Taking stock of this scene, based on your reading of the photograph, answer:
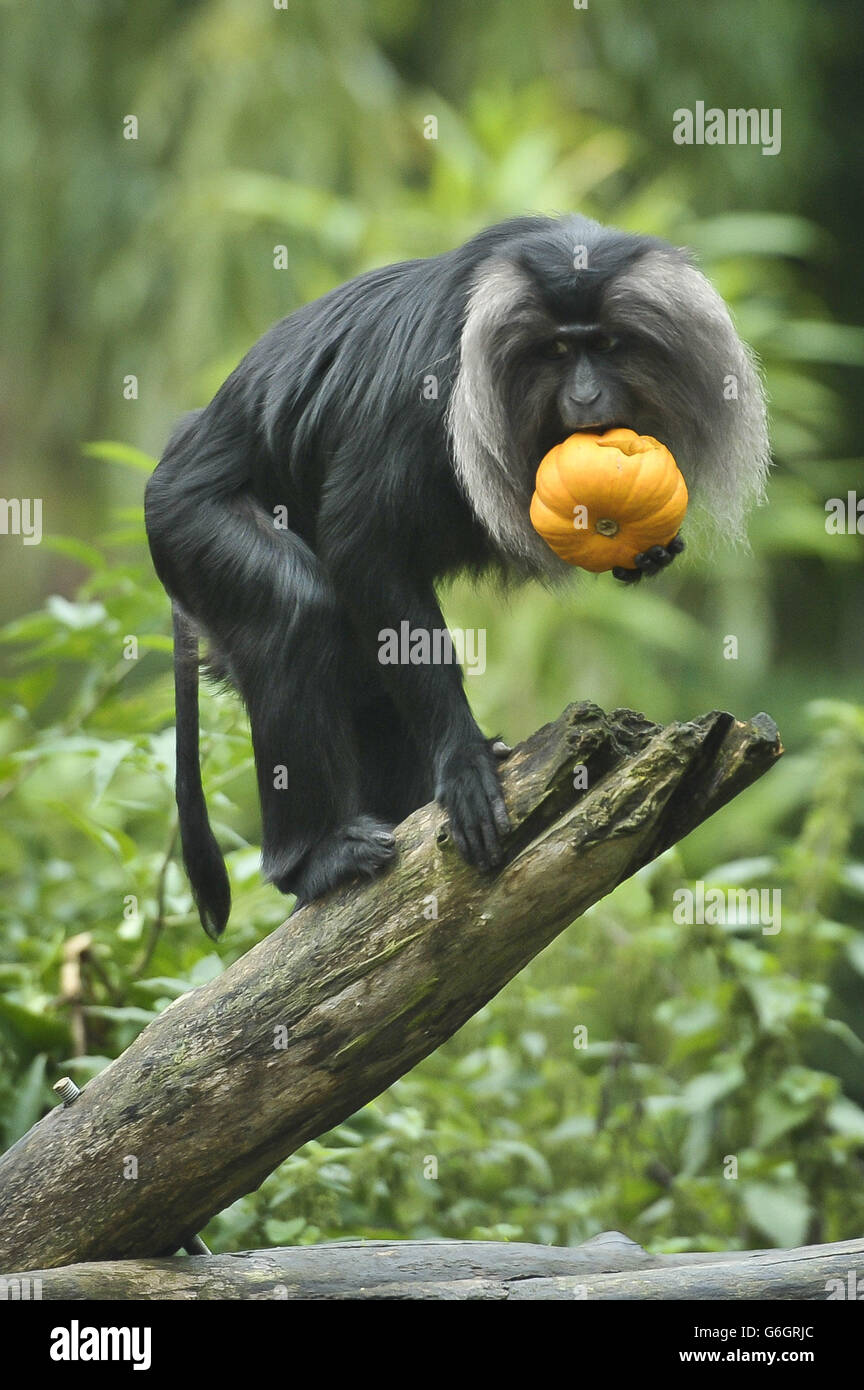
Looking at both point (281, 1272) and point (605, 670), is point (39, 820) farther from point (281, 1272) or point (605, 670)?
point (281, 1272)

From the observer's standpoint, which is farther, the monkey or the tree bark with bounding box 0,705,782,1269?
the monkey

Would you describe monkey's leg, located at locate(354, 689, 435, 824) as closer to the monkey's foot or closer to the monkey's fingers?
the monkey's foot

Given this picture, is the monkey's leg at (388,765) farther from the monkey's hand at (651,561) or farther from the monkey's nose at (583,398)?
the monkey's nose at (583,398)

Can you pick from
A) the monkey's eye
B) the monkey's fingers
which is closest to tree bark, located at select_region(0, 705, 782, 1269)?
the monkey's fingers

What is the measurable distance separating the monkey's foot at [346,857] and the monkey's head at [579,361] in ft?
2.47

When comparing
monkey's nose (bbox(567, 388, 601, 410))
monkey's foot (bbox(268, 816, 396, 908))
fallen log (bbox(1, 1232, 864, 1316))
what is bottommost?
fallen log (bbox(1, 1232, 864, 1316))

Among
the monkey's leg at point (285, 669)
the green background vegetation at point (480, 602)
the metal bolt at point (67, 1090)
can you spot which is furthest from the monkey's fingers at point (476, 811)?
the green background vegetation at point (480, 602)

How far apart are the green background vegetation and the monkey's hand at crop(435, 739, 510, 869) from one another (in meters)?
1.12

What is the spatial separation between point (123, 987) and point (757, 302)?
19.4ft

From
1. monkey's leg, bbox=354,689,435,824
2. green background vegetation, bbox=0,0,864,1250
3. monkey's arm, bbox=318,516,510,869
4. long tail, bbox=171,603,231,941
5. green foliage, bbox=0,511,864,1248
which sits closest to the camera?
monkey's arm, bbox=318,516,510,869

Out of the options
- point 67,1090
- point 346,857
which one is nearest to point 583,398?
point 346,857

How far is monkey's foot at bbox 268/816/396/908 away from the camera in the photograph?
3.35 metres
